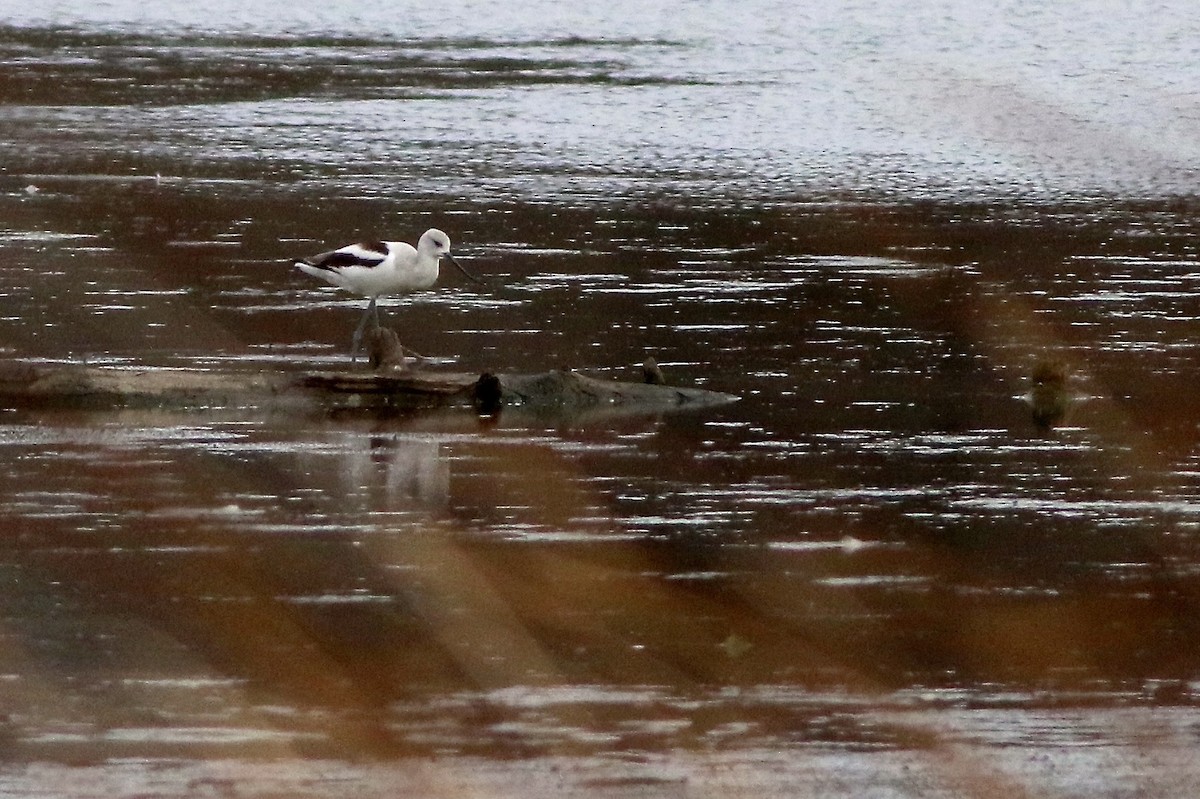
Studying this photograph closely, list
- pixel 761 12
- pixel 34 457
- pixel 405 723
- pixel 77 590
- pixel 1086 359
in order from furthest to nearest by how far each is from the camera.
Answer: pixel 761 12 < pixel 1086 359 < pixel 34 457 < pixel 77 590 < pixel 405 723

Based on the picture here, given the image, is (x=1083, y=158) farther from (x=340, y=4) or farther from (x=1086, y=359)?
(x=340, y=4)

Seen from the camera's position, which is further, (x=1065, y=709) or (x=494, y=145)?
(x=494, y=145)

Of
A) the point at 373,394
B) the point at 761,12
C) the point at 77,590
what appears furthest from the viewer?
the point at 761,12

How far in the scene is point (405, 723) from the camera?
7.45 metres

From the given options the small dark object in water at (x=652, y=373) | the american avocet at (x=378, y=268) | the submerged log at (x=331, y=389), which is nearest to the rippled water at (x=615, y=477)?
the submerged log at (x=331, y=389)

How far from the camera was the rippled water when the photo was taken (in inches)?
292

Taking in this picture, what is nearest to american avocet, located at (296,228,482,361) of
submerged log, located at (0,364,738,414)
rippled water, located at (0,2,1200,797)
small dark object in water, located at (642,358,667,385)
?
rippled water, located at (0,2,1200,797)

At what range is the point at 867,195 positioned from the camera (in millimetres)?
18766

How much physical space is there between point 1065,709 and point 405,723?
6.83 ft

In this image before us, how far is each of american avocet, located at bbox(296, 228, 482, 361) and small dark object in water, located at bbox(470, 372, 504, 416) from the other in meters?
1.24

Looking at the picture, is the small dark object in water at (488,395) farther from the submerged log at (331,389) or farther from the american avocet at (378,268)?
the american avocet at (378,268)

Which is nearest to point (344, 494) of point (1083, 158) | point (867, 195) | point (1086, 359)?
point (1086, 359)

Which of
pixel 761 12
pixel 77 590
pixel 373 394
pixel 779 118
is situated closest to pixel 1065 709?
pixel 77 590

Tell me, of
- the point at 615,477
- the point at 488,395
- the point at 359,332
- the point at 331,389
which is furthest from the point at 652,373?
the point at 359,332
